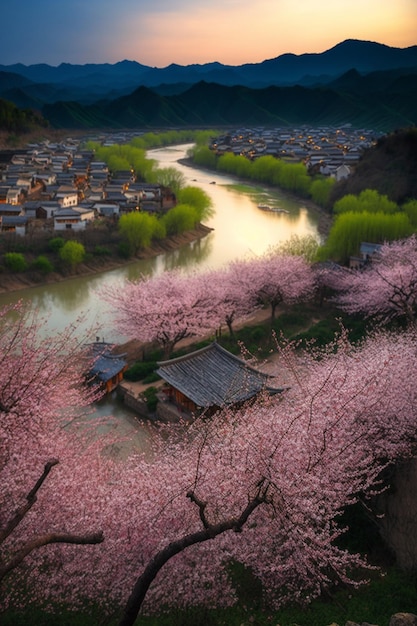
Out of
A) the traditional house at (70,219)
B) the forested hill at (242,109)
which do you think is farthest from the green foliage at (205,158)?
the forested hill at (242,109)

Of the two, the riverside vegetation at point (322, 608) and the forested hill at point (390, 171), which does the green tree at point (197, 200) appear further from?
the riverside vegetation at point (322, 608)

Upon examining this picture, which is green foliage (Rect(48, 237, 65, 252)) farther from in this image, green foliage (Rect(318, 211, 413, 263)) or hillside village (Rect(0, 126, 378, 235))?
green foliage (Rect(318, 211, 413, 263))

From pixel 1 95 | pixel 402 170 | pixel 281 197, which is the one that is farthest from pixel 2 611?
pixel 1 95

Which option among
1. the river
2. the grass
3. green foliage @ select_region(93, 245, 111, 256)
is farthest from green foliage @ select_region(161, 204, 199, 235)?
the grass

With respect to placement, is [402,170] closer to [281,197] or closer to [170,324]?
[281,197]

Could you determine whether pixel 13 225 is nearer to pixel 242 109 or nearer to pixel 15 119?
pixel 15 119
